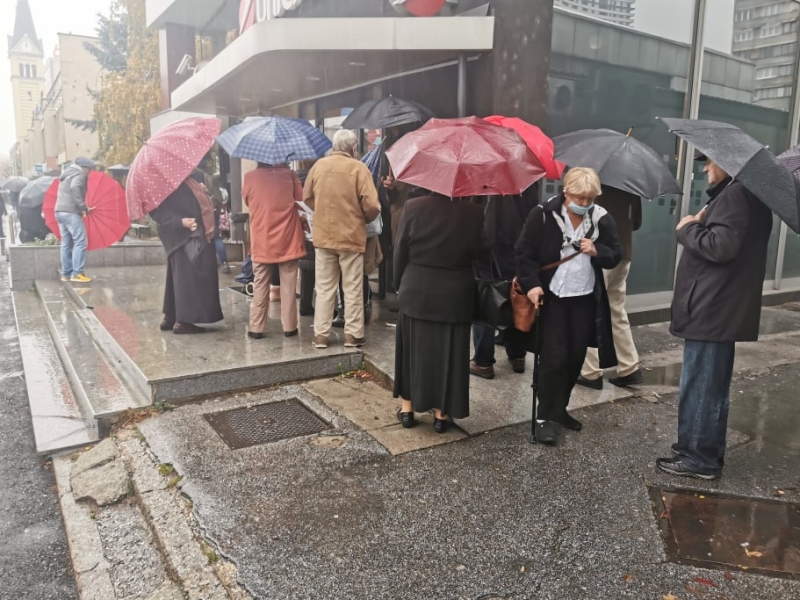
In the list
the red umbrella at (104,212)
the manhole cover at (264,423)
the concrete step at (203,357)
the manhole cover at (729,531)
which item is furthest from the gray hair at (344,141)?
the red umbrella at (104,212)

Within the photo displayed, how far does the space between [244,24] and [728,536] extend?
9.24 meters

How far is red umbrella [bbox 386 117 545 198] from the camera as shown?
3752 millimetres

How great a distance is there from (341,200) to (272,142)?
887mm

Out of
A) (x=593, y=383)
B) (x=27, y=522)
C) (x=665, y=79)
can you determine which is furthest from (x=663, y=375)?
(x=27, y=522)

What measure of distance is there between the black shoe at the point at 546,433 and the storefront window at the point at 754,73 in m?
5.04

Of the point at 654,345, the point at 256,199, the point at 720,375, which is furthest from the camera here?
the point at 654,345

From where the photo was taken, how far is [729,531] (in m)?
3.27

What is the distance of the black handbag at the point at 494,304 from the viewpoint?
409 cm

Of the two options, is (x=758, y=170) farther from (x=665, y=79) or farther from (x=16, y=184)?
(x=16, y=184)

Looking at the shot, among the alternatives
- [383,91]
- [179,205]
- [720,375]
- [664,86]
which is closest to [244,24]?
[383,91]

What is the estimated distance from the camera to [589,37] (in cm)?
690

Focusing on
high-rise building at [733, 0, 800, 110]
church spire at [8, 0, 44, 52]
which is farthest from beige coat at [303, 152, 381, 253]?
church spire at [8, 0, 44, 52]

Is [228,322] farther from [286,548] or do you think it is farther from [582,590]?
[582,590]

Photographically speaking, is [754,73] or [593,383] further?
[754,73]
